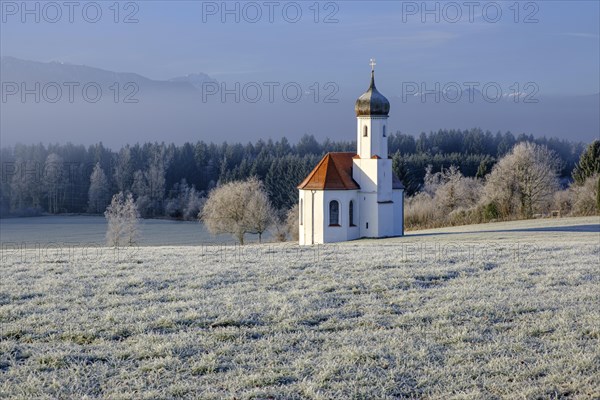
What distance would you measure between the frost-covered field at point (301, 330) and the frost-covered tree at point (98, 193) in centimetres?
8887

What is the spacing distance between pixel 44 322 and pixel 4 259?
1055cm

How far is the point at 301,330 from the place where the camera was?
35.0ft

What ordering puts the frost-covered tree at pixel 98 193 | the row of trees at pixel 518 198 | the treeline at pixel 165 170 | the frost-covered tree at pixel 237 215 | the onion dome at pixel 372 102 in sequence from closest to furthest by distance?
the onion dome at pixel 372 102 → the frost-covered tree at pixel 237 215 → the row of trees at pixel 518 198 → the treeline at pixel 165 170 → the frost-covered tree at pixel 98 193

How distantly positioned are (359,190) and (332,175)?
86.3 inches

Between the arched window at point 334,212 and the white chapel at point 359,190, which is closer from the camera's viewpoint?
the white chapel at point 359,190

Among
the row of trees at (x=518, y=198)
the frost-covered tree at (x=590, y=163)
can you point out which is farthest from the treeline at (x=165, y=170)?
the row of trees at (x=518, y=198)

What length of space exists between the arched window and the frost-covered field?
28.4m

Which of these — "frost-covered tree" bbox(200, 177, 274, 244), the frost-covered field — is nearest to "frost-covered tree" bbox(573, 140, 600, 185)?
"frost-covered tree" bbox(200, 177, 274, 244)

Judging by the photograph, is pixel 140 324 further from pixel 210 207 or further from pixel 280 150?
pixel 280 150

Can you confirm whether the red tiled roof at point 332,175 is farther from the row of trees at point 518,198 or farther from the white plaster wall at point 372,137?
the row of trees at point 518,198

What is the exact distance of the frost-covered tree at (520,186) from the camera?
227ft

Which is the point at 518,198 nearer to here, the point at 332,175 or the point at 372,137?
the point at 372,137

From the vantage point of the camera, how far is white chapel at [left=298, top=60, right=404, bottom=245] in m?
46.2

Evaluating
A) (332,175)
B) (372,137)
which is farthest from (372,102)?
(332,175)
